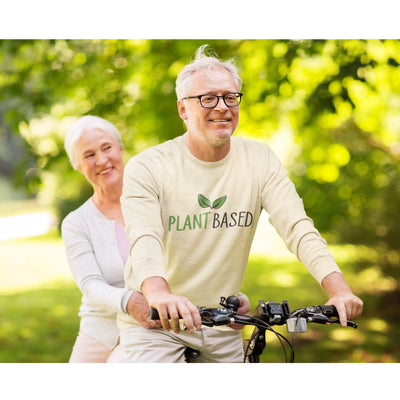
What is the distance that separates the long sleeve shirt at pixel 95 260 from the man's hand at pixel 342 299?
1099 mm

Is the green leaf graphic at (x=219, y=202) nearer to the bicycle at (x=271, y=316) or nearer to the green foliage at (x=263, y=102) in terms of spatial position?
the bicycle at (x=271, y=316)

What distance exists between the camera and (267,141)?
6.64 m

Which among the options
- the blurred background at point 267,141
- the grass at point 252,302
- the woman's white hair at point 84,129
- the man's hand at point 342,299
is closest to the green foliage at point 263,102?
the blurred background at point 267,141

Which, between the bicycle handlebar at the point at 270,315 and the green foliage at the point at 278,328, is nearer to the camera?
the bicycle handlebar at the point at 270,315

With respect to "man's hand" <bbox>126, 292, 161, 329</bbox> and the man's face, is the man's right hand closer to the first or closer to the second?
"man's hand" <bbox>126, 292, 161, 329</bbox>

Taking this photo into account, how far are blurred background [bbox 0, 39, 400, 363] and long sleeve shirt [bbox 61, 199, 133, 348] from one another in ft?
6.66

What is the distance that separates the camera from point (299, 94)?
589 centimetres

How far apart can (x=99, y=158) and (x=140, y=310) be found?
0.88 metres

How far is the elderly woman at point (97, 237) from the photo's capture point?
9.02ft

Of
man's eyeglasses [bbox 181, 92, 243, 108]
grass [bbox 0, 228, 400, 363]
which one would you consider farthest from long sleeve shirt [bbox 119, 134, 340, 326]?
grass [bbox 0, 228, 400, 363]

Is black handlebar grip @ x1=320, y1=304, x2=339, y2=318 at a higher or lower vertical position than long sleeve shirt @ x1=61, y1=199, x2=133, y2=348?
lower

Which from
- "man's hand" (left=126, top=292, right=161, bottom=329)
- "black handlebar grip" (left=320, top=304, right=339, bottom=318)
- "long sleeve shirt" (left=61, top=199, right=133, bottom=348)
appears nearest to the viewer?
"black handlebar grip" (left=320, top=304, right=339, bottom=318)

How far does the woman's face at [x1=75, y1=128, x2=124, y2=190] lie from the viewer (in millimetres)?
2861

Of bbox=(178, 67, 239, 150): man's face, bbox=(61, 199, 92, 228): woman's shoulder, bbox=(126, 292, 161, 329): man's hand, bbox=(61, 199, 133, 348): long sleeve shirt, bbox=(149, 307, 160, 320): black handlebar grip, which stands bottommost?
bbox=(149, 307, 160, 320): black handlebar grip
